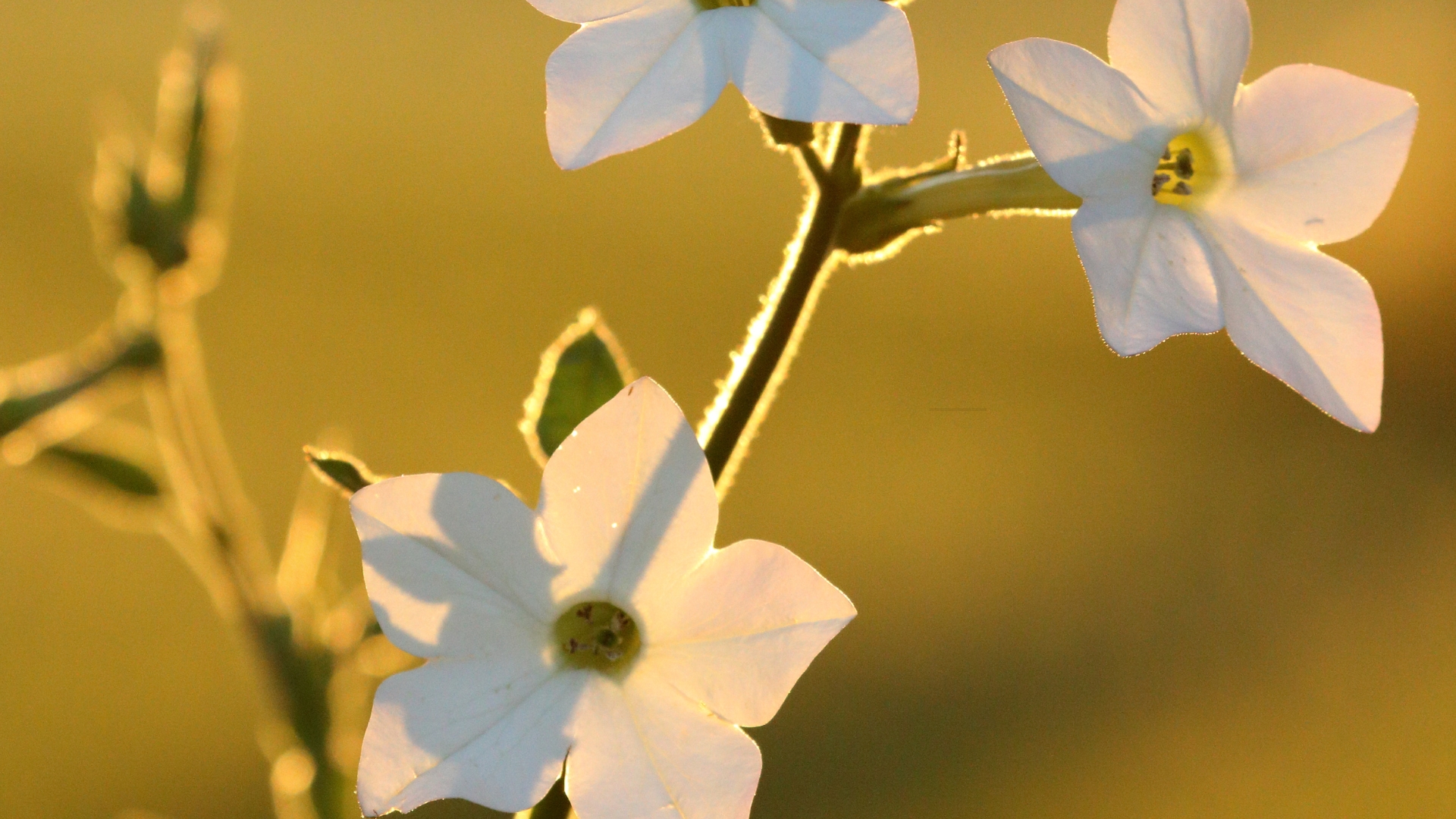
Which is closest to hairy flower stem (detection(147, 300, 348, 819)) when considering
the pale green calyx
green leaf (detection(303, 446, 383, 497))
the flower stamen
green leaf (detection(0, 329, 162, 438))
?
green leaf (detection(0, 329, 162, 438))

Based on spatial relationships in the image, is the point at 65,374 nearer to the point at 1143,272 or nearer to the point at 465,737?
the point at 465,737

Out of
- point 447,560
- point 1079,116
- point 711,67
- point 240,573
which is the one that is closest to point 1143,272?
point 1079,116

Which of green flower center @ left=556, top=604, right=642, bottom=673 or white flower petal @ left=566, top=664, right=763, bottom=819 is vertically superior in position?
green flower center @ left=556, top=604, right=642, bottom=673

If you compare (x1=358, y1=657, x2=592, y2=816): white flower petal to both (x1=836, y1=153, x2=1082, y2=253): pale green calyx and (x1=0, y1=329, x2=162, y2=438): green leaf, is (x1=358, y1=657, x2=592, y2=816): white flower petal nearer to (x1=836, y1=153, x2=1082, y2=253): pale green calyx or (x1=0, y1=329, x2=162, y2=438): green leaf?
(x1=836, y1=153, x2=1082, y2=253): pale green calyx

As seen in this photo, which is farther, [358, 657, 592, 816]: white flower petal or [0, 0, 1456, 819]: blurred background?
[0, 0, 1456, 819]: blurred background

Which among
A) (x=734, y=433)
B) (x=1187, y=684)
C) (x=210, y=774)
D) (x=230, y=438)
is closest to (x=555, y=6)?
(x=734, y=433)

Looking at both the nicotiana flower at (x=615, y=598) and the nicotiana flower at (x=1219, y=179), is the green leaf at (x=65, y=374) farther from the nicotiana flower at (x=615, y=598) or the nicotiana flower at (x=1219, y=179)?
the nicotiana flower at (x=1219, y=179)
